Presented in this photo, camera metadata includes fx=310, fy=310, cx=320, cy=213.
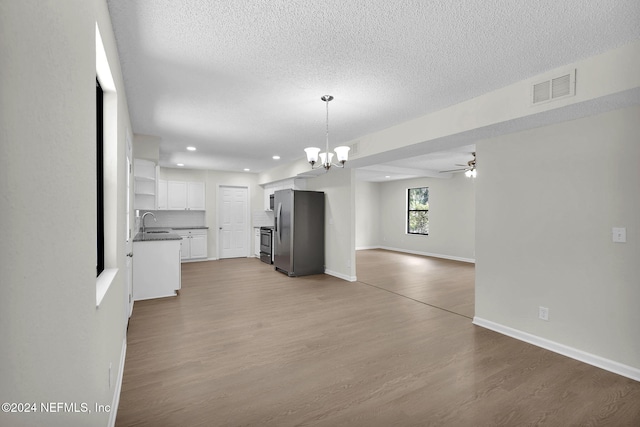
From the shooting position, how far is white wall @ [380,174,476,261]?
8414 millimetres

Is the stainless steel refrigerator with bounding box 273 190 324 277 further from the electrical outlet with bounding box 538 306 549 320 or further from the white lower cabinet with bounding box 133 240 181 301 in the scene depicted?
the electrical outlet with bounding box 538 306 549 320

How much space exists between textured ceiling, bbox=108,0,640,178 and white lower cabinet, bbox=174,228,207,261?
16.2 feet

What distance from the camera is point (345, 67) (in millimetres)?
2580

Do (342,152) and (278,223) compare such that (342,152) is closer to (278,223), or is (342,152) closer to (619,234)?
(619,234)

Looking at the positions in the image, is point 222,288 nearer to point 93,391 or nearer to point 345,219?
→ point 345,219

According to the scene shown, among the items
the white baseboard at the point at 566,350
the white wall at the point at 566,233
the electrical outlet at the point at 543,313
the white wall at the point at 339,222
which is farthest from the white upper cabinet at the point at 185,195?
the electrical outlet at the point at 543,313

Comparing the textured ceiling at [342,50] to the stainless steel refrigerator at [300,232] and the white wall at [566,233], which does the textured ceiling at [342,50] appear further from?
the stainless steel refrigerator at [300,232]

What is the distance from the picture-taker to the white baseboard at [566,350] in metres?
2.57

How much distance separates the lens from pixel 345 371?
8.45 ft

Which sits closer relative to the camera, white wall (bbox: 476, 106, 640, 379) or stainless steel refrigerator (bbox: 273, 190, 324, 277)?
white wall (bbox: 476, 106, 640, 379)

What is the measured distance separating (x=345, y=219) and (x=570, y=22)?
4475 mm

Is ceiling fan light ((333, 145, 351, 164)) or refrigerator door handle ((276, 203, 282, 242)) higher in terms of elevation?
ceiling fan light ((333, 145, 351, 164))

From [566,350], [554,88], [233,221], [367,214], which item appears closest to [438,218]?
[367,214]

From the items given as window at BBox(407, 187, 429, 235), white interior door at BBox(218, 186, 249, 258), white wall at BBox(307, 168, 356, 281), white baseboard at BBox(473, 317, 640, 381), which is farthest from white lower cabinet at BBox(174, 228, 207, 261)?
white baseboard at BBox(473, 317, 640, 381)
